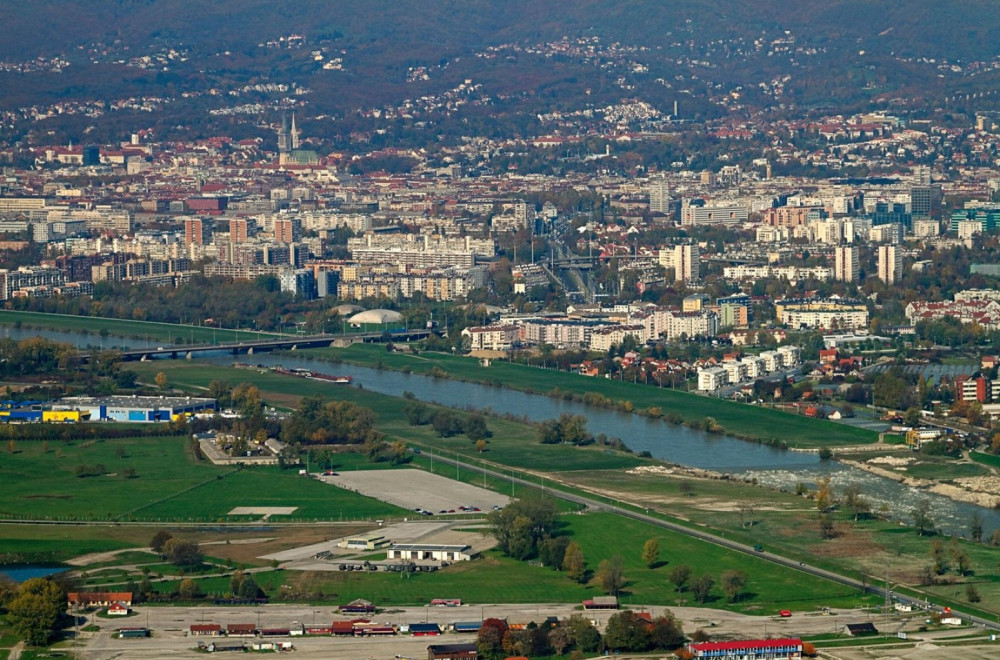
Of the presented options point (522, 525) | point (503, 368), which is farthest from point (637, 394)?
point (522, 525)

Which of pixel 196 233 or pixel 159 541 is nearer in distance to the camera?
pixel 159 541

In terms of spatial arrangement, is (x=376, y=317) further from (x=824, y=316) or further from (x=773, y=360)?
(x=773, y=360)

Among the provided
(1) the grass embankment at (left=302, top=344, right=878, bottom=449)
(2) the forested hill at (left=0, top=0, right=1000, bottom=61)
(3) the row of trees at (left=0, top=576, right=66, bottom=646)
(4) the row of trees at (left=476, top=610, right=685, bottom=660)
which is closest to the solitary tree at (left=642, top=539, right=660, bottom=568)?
(4) the row of trees at (left=476, top=610, right=685, bottom=660)

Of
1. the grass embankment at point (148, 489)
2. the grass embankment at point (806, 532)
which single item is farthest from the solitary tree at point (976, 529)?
the grass embankment at point (148, 489)

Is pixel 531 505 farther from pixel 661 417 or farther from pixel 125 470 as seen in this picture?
pixel 661 417

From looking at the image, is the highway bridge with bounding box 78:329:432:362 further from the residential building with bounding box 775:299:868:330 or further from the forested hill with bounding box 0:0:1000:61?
the forested hill with bounding box 0:0:1000:61
